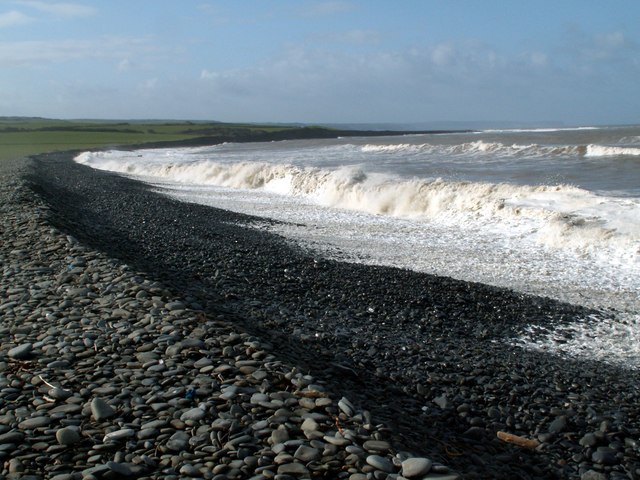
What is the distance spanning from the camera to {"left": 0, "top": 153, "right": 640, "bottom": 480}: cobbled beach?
3.98 metres

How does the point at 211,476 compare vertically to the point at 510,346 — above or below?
above

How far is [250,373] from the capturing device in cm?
504

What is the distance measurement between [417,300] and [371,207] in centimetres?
1507

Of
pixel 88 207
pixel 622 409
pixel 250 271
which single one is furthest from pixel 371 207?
pixel 622 409

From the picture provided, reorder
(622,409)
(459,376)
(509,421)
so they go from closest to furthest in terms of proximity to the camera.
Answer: (509,421) < (622,409) < (459,376)

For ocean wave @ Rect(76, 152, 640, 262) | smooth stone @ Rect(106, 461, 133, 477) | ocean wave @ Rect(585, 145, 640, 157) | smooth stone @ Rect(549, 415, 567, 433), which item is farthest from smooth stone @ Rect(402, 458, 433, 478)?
ocean wave @ Rect(585, 145, 640, 157)

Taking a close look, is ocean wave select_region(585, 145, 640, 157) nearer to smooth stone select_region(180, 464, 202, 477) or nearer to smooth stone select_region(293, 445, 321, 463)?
smooth stone select_region(293, 445, 321, 463)

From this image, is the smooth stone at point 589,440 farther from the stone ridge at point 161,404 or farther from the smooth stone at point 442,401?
the stone ridge at point 161,404

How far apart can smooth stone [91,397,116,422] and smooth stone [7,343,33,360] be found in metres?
1.29

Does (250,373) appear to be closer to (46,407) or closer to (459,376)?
(46,407)

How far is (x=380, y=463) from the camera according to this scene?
3779 millimetres

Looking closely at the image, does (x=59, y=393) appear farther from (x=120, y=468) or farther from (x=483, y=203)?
(x=483, y=203)

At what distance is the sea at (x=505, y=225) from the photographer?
10.3m

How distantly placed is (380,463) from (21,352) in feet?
11.2
